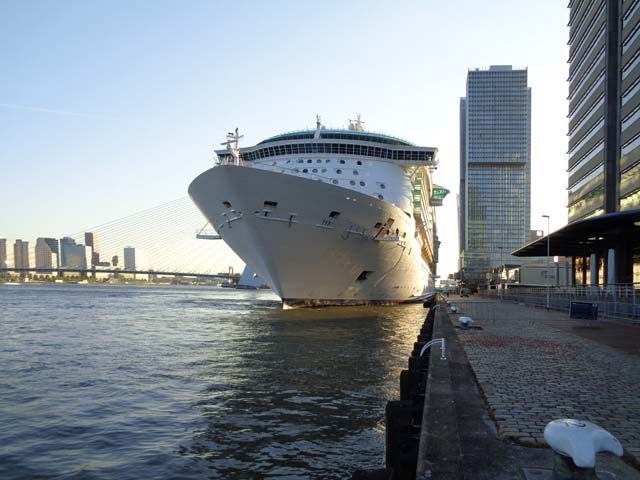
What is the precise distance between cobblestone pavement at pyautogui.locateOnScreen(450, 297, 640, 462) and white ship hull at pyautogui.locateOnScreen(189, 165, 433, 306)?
14.9 m

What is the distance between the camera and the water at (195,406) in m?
7.27

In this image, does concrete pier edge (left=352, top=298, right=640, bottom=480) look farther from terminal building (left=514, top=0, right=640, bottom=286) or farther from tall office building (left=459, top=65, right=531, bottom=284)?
A: tall office building (left=459, top=65, right=531, bottom=284)

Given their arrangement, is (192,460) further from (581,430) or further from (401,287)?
(401,287)

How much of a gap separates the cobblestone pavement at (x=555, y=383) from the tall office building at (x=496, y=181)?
17443cm

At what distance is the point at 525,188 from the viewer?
608ft

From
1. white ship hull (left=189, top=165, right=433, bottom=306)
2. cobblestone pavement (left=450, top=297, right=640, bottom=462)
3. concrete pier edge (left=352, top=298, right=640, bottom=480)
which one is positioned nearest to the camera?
concrete pier edge (left=352, top=298, right=640, bottom=480)

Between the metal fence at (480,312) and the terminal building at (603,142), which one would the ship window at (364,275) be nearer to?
the metal fence at (480,312)

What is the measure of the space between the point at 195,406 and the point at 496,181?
191 m

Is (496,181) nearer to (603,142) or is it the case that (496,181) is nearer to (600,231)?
(603,142)

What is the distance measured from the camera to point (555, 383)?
25.3 feet

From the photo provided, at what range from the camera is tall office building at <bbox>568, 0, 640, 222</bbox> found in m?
39.7

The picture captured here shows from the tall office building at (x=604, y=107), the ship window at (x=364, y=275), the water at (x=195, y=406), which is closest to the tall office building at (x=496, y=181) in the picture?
the tall office building at (x=604, y=107)

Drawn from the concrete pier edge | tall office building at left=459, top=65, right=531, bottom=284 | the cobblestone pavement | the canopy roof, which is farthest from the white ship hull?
tall office building at left=459, top=65, right=531, bottom=284

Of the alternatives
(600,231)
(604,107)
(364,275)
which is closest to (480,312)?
(364,275)
